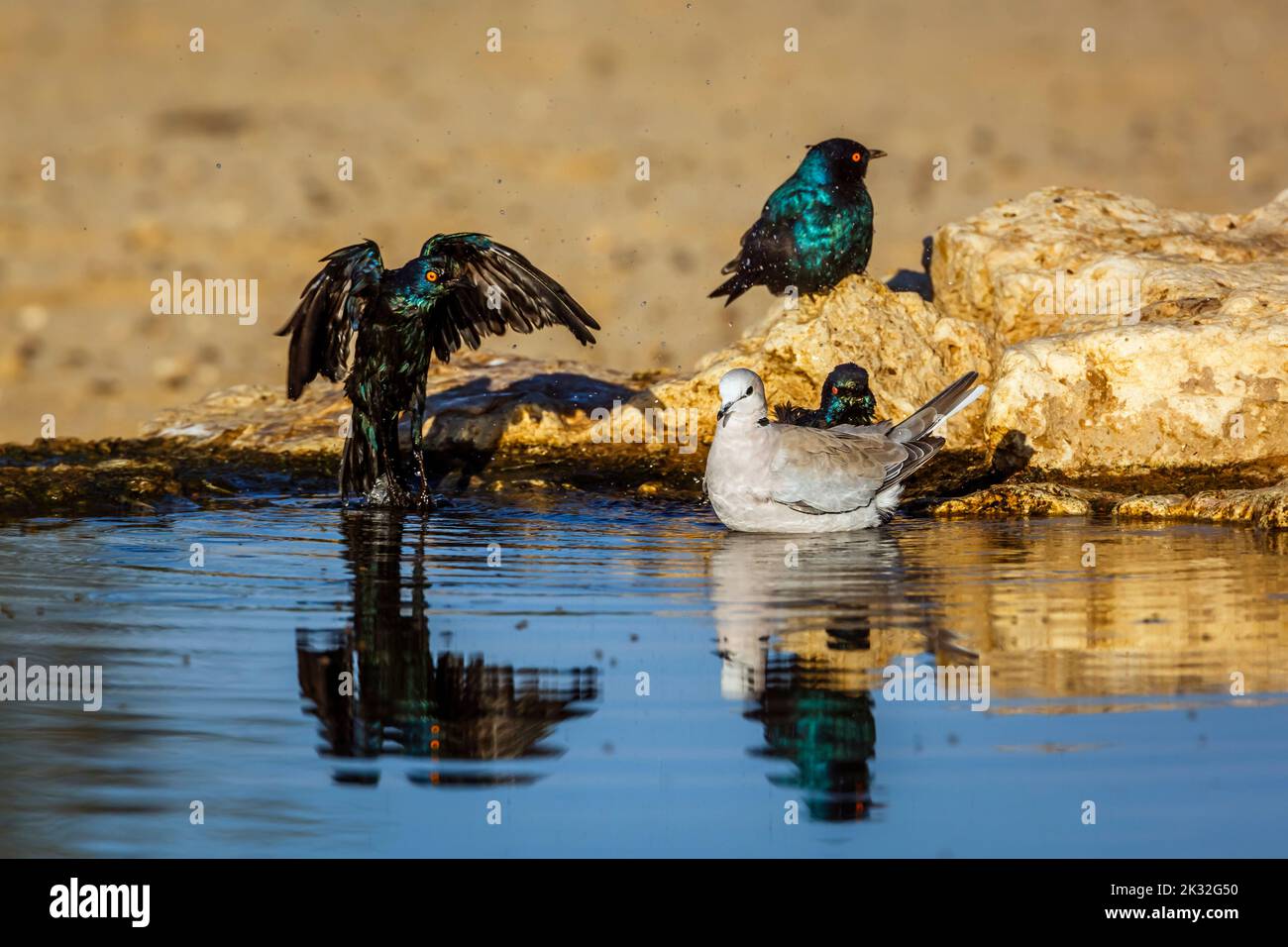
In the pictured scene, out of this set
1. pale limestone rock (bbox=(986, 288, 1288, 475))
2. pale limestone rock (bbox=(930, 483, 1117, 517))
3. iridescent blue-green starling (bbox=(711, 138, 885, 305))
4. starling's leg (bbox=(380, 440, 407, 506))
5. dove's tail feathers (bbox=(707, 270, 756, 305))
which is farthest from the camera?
dove's tail feathers (bbox=(707, 270, 756, 305))

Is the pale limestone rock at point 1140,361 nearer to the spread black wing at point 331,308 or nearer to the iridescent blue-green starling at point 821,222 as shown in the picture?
the iridescent blue-green starling at point 821,222

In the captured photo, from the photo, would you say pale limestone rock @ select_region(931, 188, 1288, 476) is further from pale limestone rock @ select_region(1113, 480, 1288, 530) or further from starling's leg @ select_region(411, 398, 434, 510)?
starling's leg @ select_region(411, 398, 434, 510)

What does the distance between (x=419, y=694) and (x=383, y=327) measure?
438cm

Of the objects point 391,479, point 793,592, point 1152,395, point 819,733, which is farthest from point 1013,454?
point 819,733

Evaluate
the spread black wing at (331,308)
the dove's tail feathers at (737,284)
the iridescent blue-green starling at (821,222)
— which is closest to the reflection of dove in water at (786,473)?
the spread black wing at (331,308)

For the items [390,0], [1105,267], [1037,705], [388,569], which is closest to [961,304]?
[1105,267]

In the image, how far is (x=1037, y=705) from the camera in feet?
17.5

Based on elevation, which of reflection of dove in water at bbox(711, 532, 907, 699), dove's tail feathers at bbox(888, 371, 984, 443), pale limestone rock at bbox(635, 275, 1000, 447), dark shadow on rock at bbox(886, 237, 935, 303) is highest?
dark shadow on rock at bbox(886, 237, 935, 303)

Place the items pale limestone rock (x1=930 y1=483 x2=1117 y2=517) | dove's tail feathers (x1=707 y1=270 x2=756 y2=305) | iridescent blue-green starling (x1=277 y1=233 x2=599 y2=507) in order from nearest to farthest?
pale limestone rock (x1=930 y1=483 x2=1117 y2=517)
iridescent blue-green starling (x1=277 y1=233 x2=599 y2=507)
dove's tail feathers (x1=707 y1=270 x2=756 y2=305)

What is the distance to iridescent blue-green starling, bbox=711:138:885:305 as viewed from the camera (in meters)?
10.8

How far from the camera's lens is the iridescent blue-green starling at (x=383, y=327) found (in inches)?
375

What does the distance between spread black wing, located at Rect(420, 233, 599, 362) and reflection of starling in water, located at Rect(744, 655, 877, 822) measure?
445cm

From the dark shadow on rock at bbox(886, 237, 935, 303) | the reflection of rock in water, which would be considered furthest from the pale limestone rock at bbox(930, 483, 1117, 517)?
the dark shadow on rock at bbox(886, 237, 935, 303)

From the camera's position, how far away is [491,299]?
10203 mm
